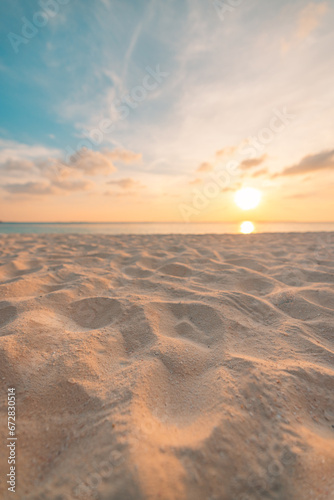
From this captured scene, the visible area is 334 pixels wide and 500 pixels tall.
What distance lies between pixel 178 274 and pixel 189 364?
59.5 inches

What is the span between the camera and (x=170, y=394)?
965 mm

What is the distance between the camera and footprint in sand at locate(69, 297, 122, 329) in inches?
60.6

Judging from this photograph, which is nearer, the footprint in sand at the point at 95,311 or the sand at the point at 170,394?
the sand at the point at 170,394

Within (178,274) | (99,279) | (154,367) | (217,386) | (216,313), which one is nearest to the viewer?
(217,386)

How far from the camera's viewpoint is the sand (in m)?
0.65

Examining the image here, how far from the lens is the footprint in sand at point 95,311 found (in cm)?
154

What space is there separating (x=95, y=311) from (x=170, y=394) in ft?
2.98

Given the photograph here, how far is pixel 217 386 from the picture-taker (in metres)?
0.96

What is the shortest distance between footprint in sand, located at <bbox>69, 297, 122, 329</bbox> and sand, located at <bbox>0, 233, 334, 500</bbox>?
1 cm

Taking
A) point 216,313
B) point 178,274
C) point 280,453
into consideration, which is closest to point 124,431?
point 280,453

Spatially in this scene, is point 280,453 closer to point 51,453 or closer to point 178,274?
point 51,453

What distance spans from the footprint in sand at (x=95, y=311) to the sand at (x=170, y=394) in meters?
0.01

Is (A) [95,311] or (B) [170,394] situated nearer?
(B) [170,394]

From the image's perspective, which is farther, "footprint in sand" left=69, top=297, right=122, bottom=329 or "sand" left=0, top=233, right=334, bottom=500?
"footprint in sand" left=69, top=297, right=122, bottom=329
